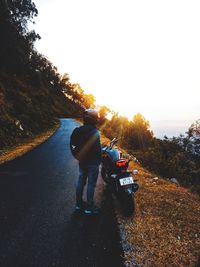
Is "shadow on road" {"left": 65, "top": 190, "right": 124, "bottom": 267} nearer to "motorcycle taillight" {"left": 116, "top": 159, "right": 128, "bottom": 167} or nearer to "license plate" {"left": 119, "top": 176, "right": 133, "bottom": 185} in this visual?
"license plate" {"left": 119, "top": 176, "right": 133, "bottom": 185}

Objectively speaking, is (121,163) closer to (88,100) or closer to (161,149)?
(161,149)

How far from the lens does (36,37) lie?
3259 cm

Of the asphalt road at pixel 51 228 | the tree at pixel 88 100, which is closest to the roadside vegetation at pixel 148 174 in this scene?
the asphalt road at pixel 51 228

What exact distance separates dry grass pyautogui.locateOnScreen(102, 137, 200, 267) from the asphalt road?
0.28 metres

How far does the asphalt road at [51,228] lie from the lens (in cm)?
379

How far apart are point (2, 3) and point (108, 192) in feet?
71.0

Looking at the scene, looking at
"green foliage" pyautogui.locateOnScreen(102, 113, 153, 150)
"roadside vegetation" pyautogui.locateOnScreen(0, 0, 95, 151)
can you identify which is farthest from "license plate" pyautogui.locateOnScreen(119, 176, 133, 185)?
"green foliage" pyautogui.locateOnScreen(102, 113, 153, 150)

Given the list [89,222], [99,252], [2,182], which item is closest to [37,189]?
[2,182]

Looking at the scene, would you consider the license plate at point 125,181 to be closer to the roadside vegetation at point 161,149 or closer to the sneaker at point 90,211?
the sneaker at point 90,211

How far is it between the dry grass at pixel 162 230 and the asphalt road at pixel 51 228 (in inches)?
10.9

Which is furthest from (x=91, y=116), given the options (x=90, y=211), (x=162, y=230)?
(x=162, y=230)

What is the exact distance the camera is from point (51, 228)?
4.72 meters

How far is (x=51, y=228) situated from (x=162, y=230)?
2120 millimetres

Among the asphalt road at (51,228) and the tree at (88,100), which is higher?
the tree at (88,100)
